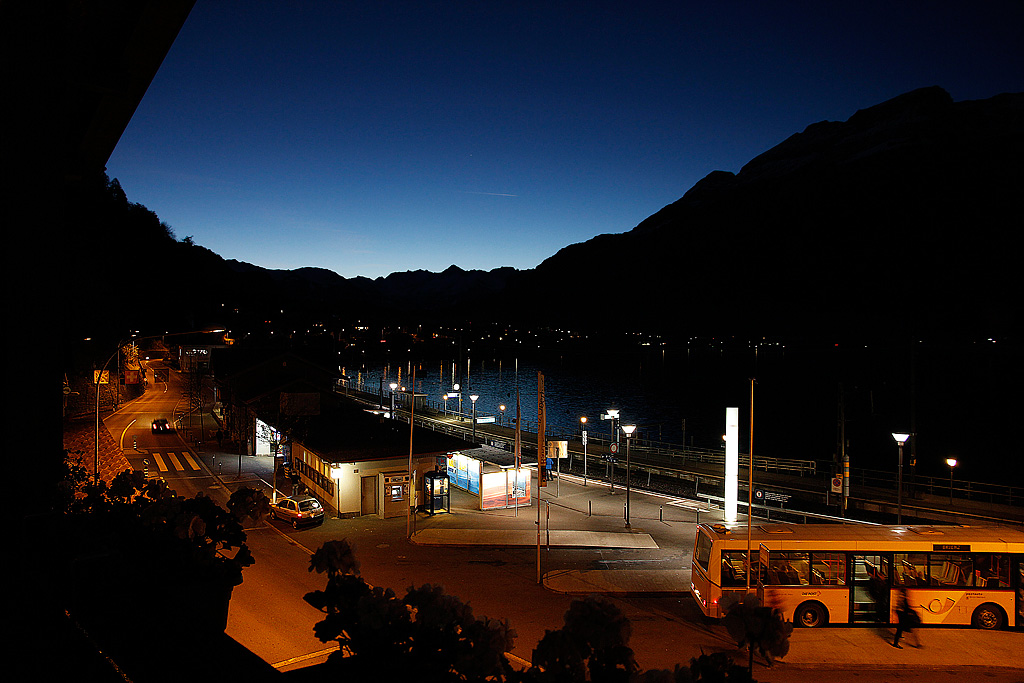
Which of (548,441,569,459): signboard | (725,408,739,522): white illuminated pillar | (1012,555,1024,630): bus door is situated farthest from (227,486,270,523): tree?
(548,441,569,459): signboard

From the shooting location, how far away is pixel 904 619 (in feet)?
40.9

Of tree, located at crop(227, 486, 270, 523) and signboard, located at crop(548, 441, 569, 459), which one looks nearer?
tree, located at crop(227, 486, 270, 523)

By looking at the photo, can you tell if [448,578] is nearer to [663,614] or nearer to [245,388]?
[663,614]

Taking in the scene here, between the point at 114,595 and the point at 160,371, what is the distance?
89.2 m

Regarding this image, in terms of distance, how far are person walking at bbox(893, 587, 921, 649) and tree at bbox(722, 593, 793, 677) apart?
28.6 ft

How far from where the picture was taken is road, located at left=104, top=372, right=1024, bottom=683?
11.4m

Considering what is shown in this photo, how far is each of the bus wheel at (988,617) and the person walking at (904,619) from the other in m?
1.34

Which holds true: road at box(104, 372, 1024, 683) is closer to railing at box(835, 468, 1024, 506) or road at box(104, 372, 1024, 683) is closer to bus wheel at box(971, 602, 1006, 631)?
bus wheel at box(971, 602, 1006, 631)

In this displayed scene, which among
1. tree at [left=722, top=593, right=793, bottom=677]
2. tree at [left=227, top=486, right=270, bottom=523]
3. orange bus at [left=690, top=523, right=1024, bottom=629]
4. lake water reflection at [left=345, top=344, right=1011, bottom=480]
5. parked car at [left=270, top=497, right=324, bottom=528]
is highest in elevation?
tree at [left=227, top=486, right=270, bottom=523]

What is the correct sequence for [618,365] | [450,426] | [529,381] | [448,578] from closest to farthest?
1. [448,578]
2. [450,426]
3. [529,381]
4. [618,365]

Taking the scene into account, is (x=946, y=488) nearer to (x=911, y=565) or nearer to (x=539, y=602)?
(x=911, y=565)

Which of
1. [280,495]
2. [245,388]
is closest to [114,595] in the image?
[280,495]

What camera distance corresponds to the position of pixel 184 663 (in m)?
2.39

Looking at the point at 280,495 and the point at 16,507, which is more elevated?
the point at 16,507
